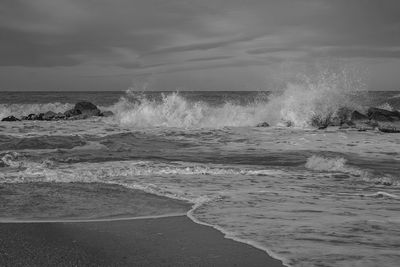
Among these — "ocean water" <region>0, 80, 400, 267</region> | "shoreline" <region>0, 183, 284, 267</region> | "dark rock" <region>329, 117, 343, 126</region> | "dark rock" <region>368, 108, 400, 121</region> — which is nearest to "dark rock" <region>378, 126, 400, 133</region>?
"ocean water" <region>0, 80, 400, 267</region>

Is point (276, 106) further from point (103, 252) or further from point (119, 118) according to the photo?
point (103, 252)

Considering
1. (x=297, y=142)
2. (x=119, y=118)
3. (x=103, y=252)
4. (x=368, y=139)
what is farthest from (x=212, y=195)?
(x=119, y=118)

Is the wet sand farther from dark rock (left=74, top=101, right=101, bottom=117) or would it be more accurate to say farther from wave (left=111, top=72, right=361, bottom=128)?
dark rock (left=74, top=101, right=101, bottom=117)

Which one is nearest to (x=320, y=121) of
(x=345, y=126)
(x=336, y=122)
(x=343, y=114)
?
(x=336, y=122)

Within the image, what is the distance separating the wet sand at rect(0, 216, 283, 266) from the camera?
345cm

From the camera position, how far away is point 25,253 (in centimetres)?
358

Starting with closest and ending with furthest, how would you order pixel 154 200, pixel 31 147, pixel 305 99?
pixel 154 200 < pixel 31 147 < pixel 305 99

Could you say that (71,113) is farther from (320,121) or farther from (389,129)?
(389,129)

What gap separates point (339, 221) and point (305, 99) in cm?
1805

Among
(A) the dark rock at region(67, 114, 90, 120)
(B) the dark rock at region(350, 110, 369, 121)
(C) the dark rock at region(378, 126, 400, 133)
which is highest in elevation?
(B) the dark rock at region(350, 110, 369, 121)

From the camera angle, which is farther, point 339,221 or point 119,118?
point 119,118

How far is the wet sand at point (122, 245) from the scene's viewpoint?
345 cm

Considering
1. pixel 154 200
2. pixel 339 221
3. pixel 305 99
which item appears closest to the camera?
pixel 339 221

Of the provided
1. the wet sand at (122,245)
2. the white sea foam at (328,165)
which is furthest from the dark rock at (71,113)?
the wet sand at (122,245)
